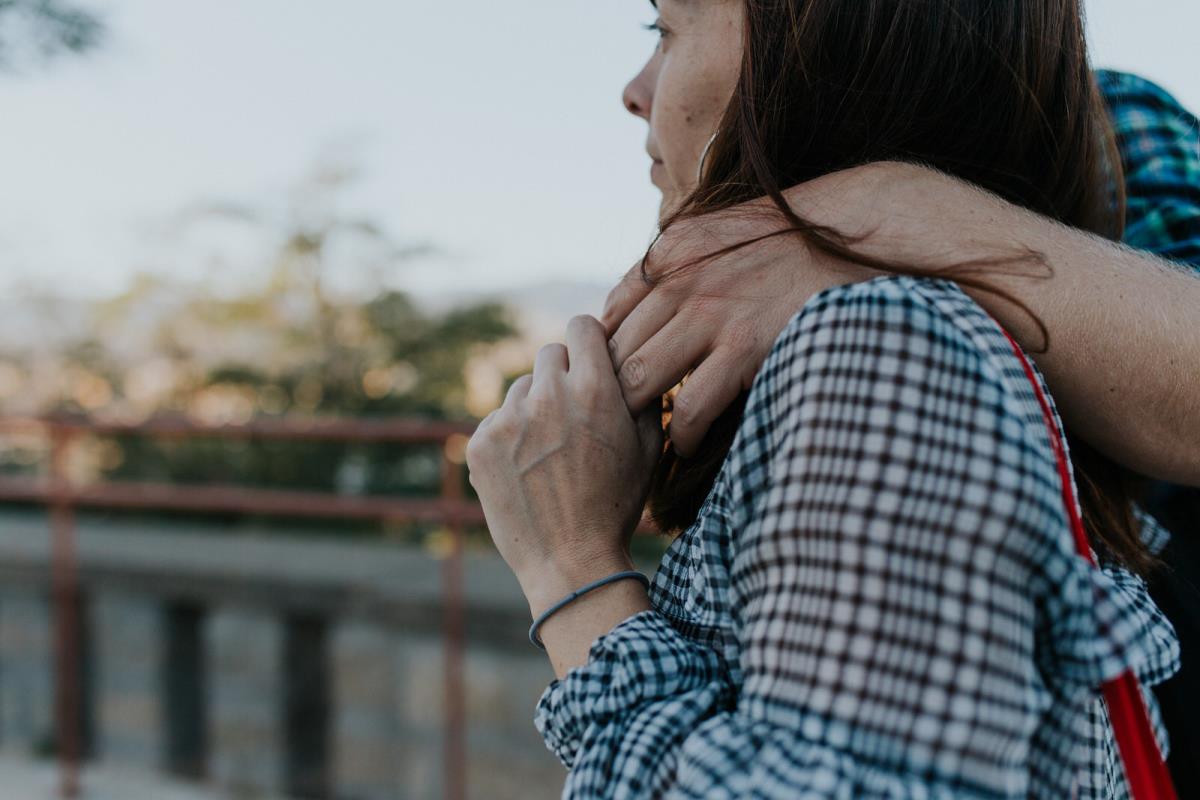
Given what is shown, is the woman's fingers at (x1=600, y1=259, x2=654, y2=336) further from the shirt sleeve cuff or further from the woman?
the shirt sleeve cuff

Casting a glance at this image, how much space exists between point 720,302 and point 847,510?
293mm

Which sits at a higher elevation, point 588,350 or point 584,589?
point 588,350

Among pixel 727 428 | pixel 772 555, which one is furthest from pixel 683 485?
pixel 772 555

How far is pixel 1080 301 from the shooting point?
31.6 inches

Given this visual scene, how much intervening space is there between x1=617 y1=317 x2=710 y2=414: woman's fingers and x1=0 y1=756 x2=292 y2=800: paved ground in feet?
13.0

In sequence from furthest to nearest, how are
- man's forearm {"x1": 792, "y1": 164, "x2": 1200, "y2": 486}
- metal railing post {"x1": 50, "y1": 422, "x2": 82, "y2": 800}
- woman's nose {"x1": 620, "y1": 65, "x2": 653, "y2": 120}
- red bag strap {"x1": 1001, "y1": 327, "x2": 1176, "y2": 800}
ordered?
metal railing post {"x1": 50, "y1": 422, "x2": 82, "y2": 800}, woman's nose {"x1": 620, "y1": 65, "x2": 653, "y2": 120}, man's forearm {"x1": 792, "y1": 164, "x2": 1200, "y2": 486}, red bag strap {"x1": 1001, "y1": 327, "x2": 1176, "y2": 800}

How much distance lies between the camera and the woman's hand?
83 centimetres

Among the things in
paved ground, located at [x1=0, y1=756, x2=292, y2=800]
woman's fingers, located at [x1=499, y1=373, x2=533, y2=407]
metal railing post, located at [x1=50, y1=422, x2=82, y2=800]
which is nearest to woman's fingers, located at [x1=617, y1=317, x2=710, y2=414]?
woman's fingers, located at [x1=499, y1=373, x2=533, y2=407]

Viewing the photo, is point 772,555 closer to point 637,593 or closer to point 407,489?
point 637,593

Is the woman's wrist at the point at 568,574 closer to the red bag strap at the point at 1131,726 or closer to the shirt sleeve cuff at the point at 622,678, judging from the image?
the shirt sleeve cuff at the point at 622,678

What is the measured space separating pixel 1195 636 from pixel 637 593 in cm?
70

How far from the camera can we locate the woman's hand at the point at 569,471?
2.71ft

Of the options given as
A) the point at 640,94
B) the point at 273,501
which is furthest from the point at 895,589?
the point at 273,501

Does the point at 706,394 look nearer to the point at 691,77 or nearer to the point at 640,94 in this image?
the point at 691,77
